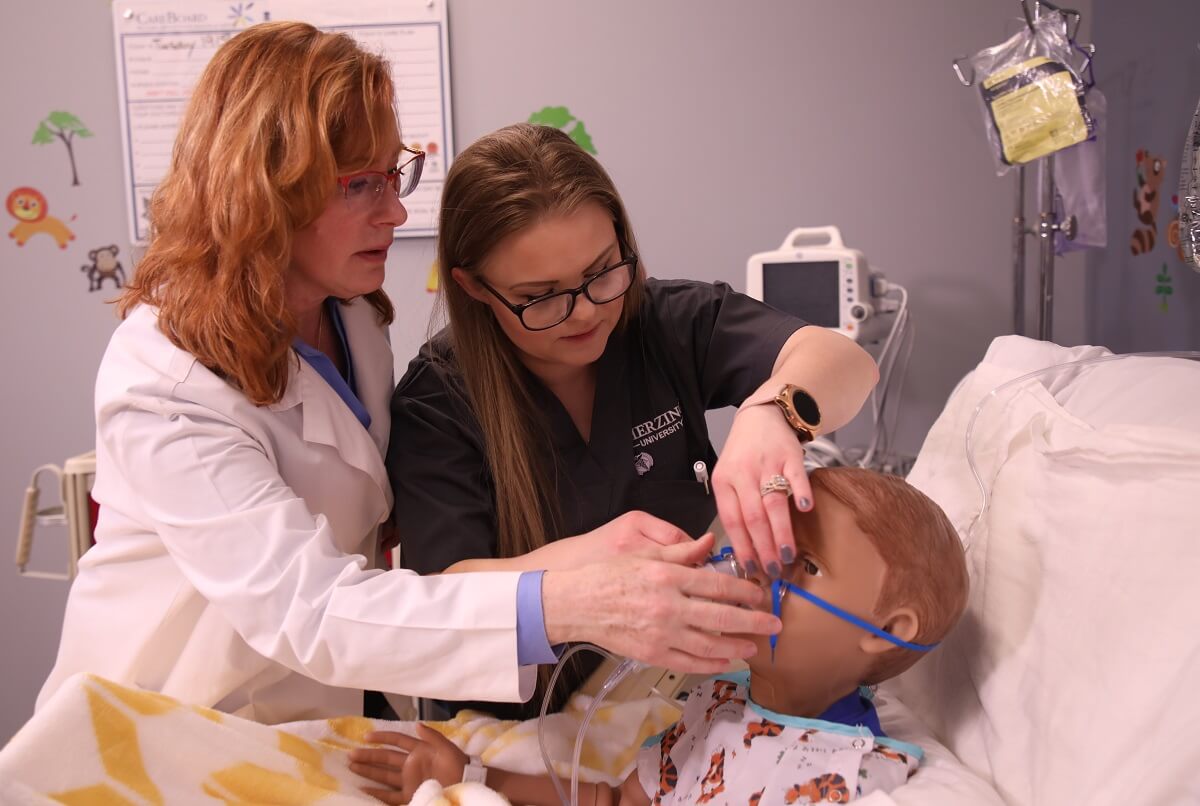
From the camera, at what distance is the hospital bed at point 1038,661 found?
0.93 m

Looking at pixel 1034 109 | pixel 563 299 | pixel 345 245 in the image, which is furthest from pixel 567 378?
pixel 1034 109

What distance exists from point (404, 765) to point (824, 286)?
1.80m

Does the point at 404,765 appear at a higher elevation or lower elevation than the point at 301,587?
lower

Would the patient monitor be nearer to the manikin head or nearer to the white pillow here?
the white pillow

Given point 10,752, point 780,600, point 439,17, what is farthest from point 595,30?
point 10,752

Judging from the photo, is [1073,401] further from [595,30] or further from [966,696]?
[595,30]

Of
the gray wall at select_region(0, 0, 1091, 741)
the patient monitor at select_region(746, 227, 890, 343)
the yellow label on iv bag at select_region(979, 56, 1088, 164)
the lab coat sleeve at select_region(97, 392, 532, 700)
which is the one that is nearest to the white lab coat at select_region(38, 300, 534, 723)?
the lab coat sleeve at select_region(97, 392, 532, 700)

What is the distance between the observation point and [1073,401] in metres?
1.31

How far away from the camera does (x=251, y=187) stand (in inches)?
47.3

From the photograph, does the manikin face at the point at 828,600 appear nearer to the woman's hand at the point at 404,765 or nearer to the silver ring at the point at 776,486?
the silver ring at the point at 776,486

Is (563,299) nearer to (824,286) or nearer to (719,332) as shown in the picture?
(719,332)

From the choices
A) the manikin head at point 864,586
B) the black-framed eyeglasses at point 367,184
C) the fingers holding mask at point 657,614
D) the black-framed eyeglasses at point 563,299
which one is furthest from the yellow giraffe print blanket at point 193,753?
the black-framed eyeglasses at point 367,184

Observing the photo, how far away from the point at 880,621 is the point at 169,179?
107 centimetres

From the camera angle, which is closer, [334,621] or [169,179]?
[334,621]
